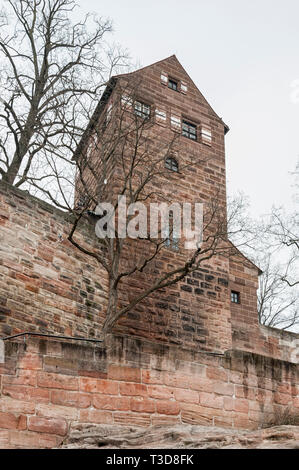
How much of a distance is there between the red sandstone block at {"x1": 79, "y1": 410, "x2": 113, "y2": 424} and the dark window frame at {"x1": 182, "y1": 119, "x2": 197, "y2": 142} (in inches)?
417

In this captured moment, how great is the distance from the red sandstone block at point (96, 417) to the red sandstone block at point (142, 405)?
0.38 metres

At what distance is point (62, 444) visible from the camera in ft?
26.0

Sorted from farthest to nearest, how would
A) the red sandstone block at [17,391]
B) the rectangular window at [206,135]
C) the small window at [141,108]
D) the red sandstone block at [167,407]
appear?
1. the rectangular window at [206,135]
2. the small window at [141,108]
3. the red sandstone block at [167,407]
4. the red sandstone block at [17,391]

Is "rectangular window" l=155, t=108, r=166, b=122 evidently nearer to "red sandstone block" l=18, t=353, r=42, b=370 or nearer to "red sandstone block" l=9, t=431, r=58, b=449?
"red sandstone block" l=18, t=353, r=42, b=370

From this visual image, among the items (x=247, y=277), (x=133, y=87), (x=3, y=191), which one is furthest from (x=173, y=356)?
(x=247, y=277)

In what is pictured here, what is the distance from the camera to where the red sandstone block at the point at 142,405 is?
8711 millimetres

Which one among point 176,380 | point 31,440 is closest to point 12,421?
point 31,440

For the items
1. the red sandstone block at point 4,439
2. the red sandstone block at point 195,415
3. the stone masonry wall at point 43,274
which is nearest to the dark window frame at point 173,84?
the stone masonry wall at point 43,274

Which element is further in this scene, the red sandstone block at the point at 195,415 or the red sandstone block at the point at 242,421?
the red sandstone block at the point at 242,421

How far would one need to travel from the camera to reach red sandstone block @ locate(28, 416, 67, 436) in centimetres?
789

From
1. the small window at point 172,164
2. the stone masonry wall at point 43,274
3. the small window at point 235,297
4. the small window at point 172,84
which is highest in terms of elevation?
the small window at point 172,84

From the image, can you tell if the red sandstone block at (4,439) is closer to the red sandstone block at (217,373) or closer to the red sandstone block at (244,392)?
the red sandstone block at (217,373)

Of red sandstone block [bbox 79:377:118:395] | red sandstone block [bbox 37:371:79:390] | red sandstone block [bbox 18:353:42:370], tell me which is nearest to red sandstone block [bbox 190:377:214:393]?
red sandstone block [bbox 79:377:118:395]
